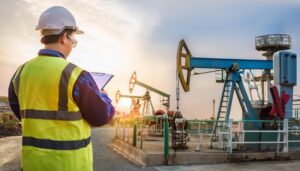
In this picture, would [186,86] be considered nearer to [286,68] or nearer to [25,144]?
[286,68]

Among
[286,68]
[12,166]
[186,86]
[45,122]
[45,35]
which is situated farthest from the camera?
[286,68]

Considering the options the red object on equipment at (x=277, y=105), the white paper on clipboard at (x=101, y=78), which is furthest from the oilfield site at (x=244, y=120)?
the white paper on clipboard at (x=101, y=78)

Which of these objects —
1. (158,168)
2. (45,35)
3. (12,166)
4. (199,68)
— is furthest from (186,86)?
(45,35)

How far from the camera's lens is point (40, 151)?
2.23 metres

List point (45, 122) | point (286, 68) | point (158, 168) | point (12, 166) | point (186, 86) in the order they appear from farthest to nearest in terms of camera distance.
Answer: point (286, 68), point (186, 86), point (12, 166), point (158, 168), point (45, 122)

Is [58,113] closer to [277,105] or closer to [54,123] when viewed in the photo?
Answer: [54,123]

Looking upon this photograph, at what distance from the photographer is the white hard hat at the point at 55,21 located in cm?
240

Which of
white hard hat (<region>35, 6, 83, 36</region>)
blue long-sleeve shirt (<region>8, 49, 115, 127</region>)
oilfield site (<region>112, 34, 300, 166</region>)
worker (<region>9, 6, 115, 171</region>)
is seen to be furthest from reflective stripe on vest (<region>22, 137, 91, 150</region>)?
oilfield site (<region>112, 34, 300, 166</region>)

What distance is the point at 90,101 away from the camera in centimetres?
226

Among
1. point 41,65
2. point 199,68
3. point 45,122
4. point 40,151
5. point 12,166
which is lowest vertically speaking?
point 12,166

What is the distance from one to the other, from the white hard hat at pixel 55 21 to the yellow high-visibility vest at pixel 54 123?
8.0 inches

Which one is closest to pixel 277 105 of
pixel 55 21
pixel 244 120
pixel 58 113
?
pixel 244 120

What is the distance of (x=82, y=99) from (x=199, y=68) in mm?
9650

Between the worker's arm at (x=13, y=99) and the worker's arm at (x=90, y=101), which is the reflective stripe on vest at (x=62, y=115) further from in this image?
the worker's arm at (x=13, y=99)
